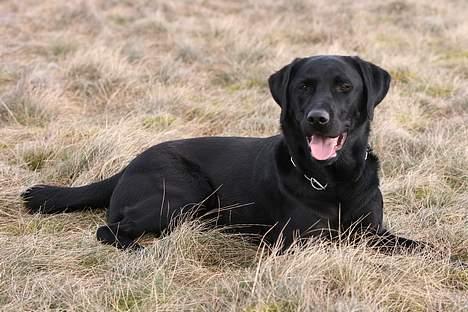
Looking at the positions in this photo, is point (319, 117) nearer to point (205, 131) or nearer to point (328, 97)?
point (328, 97)

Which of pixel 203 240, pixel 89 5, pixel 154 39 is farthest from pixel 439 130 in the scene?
pixel 89 5

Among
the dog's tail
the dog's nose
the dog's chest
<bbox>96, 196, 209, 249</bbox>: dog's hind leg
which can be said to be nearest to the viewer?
the dog's nose

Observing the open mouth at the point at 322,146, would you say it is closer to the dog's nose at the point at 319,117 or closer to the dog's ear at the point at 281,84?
the dog's nose at the point at 319,117

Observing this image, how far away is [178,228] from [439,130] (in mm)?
2665

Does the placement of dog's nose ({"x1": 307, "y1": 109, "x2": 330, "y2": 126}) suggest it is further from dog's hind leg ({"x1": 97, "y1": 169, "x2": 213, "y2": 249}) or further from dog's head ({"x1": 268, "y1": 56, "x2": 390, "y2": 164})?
dog's hind leg ({"x1": 97, "y1": 169, "x2": 213, "y2": 249})

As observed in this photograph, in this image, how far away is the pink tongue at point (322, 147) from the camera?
3172mm

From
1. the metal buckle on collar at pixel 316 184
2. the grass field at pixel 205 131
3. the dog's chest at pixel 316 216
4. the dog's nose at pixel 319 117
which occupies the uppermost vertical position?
the dog's nose at pixel 319 117

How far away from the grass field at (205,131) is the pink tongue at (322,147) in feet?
1.37

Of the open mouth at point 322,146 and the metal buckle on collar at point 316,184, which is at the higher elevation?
the open mouth at point 322,146

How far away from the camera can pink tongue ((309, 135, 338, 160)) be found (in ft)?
10.4

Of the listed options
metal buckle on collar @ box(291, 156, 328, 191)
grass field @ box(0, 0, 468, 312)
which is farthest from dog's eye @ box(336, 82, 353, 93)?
grass field @ box(0, 0, 468, 312)

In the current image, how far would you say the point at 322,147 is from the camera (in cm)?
319

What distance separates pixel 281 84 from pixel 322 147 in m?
0.42

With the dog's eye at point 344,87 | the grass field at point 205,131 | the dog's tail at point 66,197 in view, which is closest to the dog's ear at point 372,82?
the dog's eye at point 344,87
